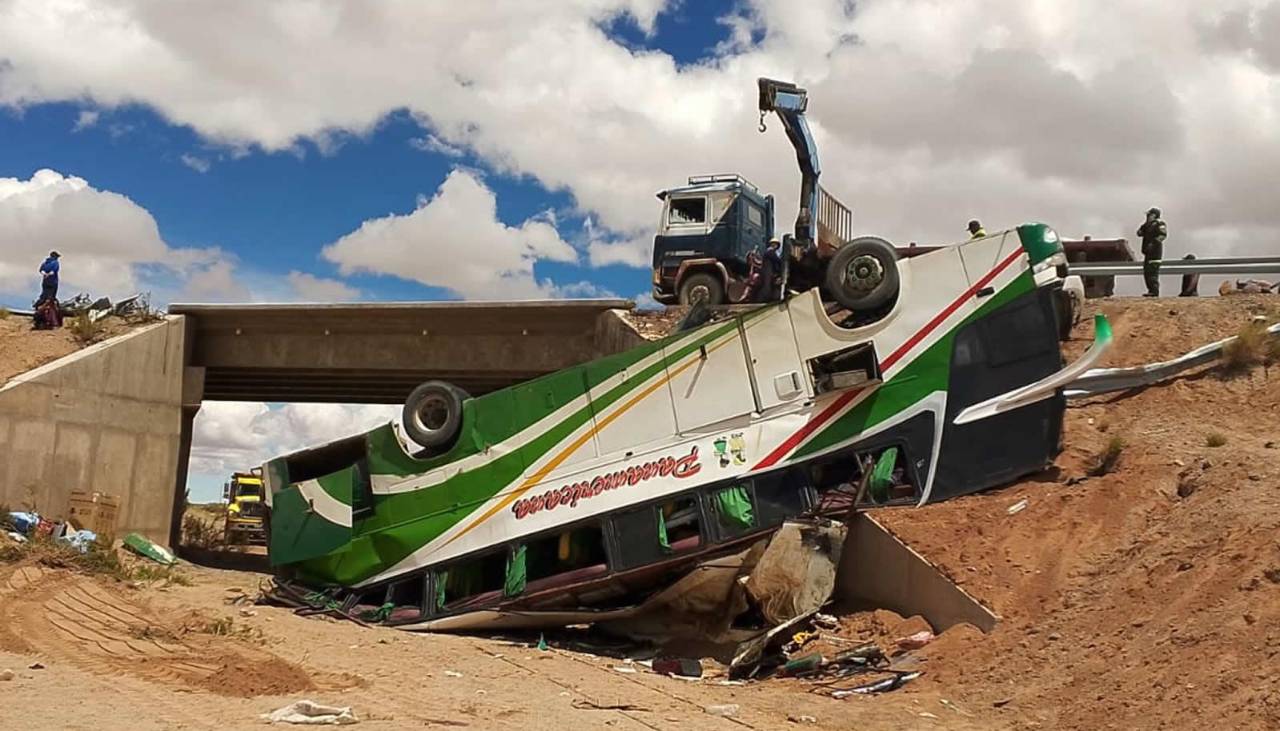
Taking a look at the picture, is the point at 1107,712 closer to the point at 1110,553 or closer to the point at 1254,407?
the point at 1110,553

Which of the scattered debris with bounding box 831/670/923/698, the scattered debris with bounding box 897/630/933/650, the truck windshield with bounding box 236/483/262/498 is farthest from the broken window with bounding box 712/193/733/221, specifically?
the truck windshield with bounding box 236/483/262/498

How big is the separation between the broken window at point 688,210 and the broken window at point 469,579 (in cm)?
843

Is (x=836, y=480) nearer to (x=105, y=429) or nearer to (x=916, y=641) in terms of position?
(x=916, y=641)

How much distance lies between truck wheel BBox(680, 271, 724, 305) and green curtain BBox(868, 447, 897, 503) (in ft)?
24.5

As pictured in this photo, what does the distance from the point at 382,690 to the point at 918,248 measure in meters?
15.8

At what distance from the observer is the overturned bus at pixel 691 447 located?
1014 cm

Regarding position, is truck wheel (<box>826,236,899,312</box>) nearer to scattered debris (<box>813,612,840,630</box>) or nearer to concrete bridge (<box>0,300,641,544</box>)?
scattered debris (<box>813,612,840,630</box>)

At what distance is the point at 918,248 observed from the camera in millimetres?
20531

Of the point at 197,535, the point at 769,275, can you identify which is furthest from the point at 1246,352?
the point at 197,535

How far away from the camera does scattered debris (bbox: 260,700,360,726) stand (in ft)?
20.8

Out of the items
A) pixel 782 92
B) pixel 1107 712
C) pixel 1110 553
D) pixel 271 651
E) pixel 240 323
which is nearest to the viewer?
pixel 1107 712

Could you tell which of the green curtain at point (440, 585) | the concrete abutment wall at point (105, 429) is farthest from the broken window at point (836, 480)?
the concrete abutment wall at point (105, 429)

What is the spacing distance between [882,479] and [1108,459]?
2325mm

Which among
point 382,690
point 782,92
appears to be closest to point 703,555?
point 382,690
